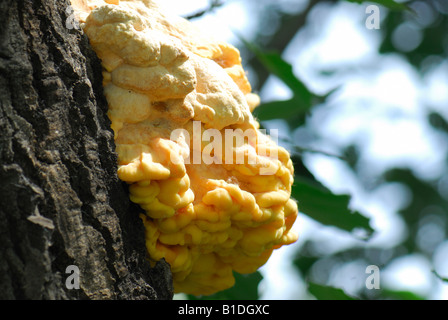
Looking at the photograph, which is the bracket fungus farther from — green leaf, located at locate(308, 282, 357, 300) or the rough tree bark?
green leaf, located at locate(308, 282, 357, 300)

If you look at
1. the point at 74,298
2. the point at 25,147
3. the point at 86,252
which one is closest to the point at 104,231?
the point at 86,252

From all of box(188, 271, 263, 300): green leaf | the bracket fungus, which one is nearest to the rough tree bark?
the bracket fungus

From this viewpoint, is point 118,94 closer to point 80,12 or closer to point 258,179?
point 80,12

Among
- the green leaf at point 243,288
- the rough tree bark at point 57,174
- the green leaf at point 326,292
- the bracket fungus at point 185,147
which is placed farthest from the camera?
the green leaf at point 243,288

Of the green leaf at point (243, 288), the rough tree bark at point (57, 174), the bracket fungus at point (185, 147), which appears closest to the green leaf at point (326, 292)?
the green leaf at point (243, 288)

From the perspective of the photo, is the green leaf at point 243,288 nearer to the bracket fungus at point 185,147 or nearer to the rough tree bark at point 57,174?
the bracket fungus at point 185,147

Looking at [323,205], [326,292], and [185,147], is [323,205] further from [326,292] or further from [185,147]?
[185,147]
